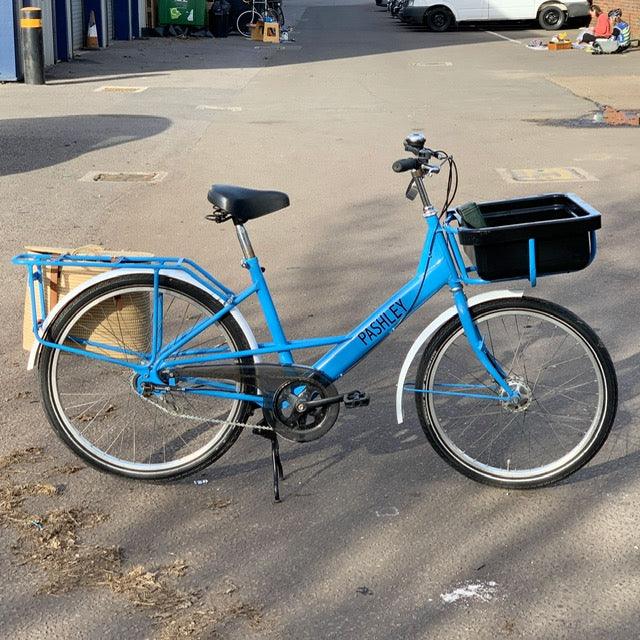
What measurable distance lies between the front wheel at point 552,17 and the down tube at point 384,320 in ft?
107

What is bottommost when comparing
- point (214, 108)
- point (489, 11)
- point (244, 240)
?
point (489, 11)

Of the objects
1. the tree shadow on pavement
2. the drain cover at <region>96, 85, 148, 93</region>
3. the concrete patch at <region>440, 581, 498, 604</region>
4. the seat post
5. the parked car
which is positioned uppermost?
the seat post

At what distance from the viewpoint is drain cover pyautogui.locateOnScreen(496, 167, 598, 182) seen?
1138 cm

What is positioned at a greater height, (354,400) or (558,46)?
(354,400)

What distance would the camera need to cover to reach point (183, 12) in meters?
33.7

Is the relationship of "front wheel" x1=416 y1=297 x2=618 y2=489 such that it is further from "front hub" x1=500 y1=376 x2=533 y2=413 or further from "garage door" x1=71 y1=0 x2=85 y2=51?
"garage door" x1=71 y1=0 x2=85 y2=51

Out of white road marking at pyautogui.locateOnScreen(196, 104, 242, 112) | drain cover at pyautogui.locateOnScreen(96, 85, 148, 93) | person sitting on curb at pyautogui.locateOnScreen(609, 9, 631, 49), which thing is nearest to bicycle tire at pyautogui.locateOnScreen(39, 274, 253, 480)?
white road marking at pyautogui.locateOnScreen(196, 104, 242, 112)

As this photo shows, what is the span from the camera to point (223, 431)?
461cm

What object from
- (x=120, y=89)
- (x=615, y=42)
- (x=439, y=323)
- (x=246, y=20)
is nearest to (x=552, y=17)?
(x=615, y=42)

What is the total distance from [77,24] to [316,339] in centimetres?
2455

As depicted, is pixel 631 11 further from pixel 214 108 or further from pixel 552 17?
pixel 214 108

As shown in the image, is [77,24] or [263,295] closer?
[263,295]

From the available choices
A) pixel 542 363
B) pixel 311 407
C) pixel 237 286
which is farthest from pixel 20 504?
pixel 237 286

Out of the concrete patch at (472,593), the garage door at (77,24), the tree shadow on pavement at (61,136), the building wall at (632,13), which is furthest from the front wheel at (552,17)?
the concrete patch at (472,593)
